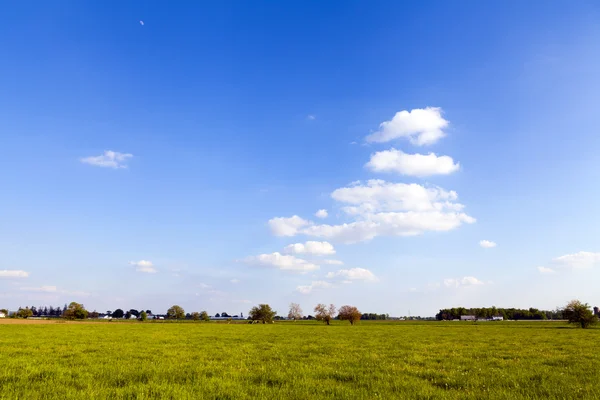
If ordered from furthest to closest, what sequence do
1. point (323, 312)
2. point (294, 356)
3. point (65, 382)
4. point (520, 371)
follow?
point (323, 312), point (294, 356), point (520, 371), point (65, 382)

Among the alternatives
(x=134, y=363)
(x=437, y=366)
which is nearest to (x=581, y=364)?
(x=437, y=366)

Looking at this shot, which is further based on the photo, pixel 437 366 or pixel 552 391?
pixel 437 366

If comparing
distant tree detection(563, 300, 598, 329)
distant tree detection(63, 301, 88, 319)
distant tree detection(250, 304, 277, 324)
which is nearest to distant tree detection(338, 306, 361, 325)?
distant tree detection(250, 304, 277, 324)

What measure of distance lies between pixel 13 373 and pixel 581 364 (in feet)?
87.0

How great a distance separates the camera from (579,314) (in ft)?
331

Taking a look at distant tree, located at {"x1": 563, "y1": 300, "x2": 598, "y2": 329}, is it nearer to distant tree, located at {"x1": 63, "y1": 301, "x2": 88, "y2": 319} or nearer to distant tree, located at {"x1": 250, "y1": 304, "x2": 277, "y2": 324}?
distant tree, located at {"x1": 250, "y1": 304, "x2": 277, "y2": 324}

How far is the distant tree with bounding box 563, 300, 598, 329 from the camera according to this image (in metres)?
100

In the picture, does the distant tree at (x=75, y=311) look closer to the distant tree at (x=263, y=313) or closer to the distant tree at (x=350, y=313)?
the distant tree at (x=263, y=313)

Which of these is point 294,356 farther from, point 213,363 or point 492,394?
point 492,394

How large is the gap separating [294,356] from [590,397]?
49.5 feet

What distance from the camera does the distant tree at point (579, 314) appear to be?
100 metres

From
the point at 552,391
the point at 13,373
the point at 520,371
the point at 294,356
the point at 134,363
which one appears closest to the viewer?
the point at 552,391

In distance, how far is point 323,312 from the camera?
6742 inches

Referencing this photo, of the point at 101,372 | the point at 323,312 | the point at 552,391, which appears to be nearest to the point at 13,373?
the point at 101,372
